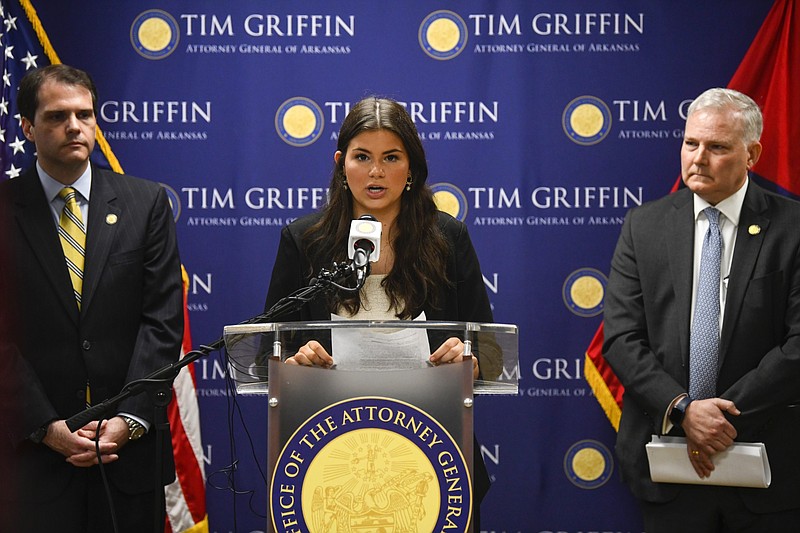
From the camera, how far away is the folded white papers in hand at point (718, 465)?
3.09 m

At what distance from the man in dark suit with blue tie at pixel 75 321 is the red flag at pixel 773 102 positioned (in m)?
1.96

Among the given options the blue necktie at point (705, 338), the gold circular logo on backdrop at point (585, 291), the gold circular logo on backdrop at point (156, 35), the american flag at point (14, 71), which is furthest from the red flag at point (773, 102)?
the american flag at point (14, 71)

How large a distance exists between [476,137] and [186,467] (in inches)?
77.7

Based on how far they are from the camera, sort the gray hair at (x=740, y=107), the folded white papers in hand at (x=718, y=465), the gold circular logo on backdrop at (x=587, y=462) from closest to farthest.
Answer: the folded white papers in hand at (x=718, y=465)
the gray hair at (x=740, y=107)
the gold circular logo on backdrop at (x=587, y=462)

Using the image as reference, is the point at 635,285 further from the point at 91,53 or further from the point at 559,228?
the point at 91,53

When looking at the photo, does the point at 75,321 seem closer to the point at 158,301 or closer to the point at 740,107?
the point at 158,301

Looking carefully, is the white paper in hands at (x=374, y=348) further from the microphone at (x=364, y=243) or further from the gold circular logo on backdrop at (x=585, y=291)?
the gold circular logo on backdrop at (x=585, y=291)

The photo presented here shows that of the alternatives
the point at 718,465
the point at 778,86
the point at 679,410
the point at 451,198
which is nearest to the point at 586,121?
the point at 451,198

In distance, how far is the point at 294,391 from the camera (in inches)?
71.9

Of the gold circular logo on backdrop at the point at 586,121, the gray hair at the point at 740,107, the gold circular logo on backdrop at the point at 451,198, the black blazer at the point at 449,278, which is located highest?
the gold circular logo on backdrop at the point at 586,121

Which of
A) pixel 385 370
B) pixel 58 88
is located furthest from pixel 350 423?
pixel 58 88

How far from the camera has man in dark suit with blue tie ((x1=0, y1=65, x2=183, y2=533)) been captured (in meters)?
2.83

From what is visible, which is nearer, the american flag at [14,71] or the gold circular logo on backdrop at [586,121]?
the american flag at [14,71]

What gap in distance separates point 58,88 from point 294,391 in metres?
1.76
